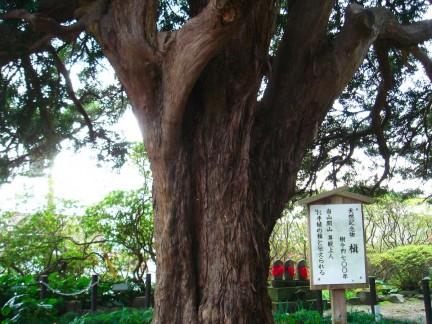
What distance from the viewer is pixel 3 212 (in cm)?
1374

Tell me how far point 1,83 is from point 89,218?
17.3 ft

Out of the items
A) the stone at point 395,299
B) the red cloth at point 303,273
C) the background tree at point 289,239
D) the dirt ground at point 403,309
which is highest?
the background tree at point 289,239

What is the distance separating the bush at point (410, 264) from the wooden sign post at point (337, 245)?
1021 cm

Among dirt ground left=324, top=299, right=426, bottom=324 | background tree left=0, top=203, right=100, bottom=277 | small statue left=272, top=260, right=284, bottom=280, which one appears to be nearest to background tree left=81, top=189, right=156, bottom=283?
background tree left=0, top=203, right=100, bottom=277

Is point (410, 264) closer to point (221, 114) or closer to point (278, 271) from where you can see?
point (278, 271)

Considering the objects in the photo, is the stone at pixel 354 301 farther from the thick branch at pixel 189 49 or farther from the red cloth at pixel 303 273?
the thick branch at pixel 189 49

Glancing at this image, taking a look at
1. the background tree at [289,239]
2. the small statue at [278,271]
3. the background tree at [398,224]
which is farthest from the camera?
the background tree at [398,224]

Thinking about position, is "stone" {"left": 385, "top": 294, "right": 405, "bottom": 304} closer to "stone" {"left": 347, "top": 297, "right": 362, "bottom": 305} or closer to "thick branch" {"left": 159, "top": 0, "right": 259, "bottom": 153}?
"stone" {"left": 347, "top": 297, "right": 362, "bottom": 305}

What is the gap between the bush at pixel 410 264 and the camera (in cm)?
1375

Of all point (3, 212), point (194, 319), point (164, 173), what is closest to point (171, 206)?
point (164, 173)

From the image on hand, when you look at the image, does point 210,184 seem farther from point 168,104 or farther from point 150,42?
point 150,42

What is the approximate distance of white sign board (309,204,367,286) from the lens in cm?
462

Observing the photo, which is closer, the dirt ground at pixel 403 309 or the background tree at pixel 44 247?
the dirt ground at pixel 403 309

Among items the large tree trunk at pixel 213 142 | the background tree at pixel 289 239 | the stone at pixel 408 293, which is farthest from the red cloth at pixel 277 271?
the background tree at pixel 289 239
